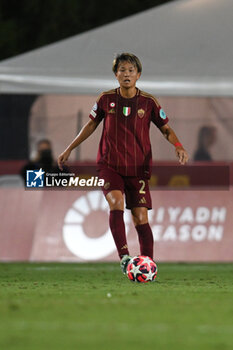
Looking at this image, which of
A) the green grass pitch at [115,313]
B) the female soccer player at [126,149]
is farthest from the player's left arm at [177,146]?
the green grass pitch at [115,313]

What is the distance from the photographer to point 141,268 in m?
9.30

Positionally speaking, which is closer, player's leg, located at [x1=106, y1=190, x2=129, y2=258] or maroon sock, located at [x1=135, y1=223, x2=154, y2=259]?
player's leg, located at [x1=106, y1=190, x2=129, y2=258]

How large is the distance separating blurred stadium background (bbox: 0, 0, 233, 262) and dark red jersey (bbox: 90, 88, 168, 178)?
13.0 ft

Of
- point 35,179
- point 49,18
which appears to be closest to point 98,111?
point 35,179

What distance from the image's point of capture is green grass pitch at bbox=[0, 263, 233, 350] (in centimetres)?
560

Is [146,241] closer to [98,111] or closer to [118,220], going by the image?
[118,220]

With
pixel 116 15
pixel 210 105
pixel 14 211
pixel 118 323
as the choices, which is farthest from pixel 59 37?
pixel 118 323

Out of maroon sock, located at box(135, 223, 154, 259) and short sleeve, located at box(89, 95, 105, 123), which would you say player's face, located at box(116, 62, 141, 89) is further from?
maroon sock, located at box(135, 223, 154, 259)

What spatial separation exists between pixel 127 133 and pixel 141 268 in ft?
3.91

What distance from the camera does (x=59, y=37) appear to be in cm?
3297

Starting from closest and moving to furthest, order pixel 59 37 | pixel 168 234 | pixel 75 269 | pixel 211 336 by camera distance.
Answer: pixel 211 336
pixel 75 269
pixel 168 234
pixel 59 37

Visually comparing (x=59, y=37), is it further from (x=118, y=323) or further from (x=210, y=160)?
(x=118, y=323)

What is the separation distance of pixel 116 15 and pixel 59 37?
218cm

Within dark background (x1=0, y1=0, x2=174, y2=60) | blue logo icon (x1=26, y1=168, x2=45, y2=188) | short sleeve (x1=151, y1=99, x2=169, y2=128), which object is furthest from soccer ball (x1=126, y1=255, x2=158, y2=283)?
dark background (x1=0, y1=0, x2=174, y2=60)
